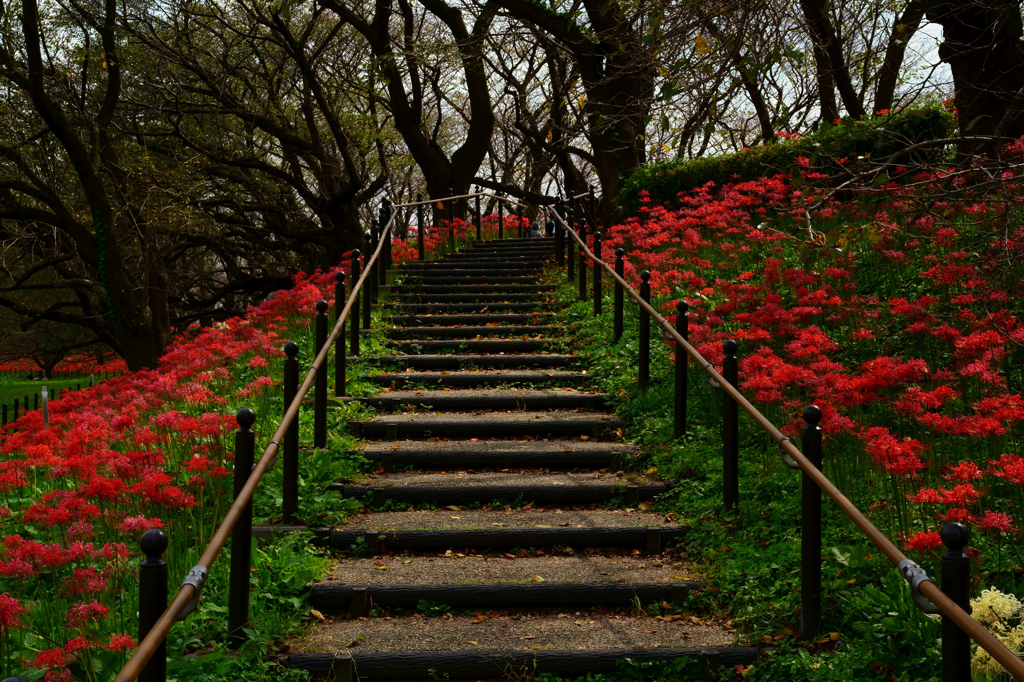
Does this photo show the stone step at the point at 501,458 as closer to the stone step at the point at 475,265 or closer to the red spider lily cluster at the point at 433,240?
the stone step at the point at 475,265

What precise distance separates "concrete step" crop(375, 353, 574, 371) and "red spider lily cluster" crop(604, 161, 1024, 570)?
1370 mm

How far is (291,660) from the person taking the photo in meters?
3.86

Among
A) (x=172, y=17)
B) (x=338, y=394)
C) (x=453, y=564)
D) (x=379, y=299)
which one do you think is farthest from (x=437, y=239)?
(x=453, y=564)

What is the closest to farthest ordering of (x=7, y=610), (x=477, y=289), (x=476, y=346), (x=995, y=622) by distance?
1. (x=995, y=622)
2. (x=7, y=610)
3. (x=476, y=346)
4. (x=477, y=289)

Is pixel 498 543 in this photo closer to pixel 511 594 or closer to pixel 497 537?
pixel 497 537

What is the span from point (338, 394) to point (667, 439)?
2.88m

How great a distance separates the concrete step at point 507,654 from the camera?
3852 mm

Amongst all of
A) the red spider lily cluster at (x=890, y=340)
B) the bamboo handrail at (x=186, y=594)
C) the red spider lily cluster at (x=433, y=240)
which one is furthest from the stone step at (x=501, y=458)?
the red spider lily cluster at (x=433, y=240)

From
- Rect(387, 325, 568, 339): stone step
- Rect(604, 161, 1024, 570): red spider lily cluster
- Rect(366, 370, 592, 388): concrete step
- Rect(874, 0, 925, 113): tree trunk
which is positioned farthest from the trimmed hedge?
Rect(366, 370, 592, 388): concrete step

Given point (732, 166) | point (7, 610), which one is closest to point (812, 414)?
point (7, 610)

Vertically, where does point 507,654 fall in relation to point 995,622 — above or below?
below

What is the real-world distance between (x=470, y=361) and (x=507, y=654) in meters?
5.23

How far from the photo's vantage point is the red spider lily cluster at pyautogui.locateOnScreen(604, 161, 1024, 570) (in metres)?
4.07

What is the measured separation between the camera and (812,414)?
3.93 m
